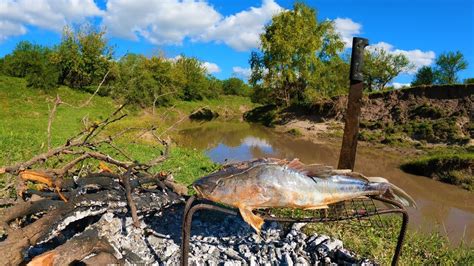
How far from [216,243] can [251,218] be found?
1515 mm

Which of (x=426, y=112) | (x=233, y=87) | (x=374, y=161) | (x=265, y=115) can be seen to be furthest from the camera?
(x=233, y=87)

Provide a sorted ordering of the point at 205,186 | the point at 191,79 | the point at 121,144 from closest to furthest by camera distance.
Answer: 1. the point at 205,186
2. the point at 121,144
3. the point at 191,79

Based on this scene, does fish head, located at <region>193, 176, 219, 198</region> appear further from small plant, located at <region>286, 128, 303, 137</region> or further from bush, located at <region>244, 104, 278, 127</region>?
bush, located at <region>244, 104, 278, 127</region>

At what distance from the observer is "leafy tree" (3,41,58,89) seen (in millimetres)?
24394

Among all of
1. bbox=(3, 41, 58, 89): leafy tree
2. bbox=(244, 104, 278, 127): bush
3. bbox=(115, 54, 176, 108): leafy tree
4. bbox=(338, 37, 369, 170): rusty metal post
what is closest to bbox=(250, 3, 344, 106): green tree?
bbox=(244, 104, 278, 127): bush

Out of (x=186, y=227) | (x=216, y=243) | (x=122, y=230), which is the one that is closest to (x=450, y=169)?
(x=216, y=243)

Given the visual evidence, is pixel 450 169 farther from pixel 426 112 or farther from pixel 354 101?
pixel 354 101

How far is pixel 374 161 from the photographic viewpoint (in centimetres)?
1878

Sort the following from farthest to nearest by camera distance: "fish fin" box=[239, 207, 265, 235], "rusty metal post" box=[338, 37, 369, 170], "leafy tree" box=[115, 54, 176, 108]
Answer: "leafy tree" box=[115, 54, 176, 108], "rusty metal post" box=[338, 37, 369, 170], "fish fin" box=[239, 207, 265, 235]

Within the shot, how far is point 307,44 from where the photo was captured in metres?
32.8

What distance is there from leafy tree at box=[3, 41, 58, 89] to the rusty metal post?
23.1m

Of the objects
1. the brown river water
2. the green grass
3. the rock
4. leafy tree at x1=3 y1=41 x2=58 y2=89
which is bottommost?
the brown river water

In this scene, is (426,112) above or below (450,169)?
above

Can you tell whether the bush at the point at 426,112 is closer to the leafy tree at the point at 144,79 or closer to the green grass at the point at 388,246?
the leafy tree at the point at 144,79
